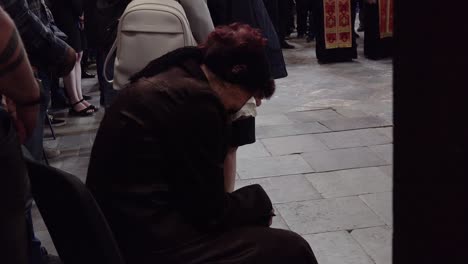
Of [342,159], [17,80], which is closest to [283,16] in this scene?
[342,159]

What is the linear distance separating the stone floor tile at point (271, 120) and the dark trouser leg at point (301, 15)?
5.44 metres

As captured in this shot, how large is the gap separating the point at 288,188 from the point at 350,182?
39 centimetres

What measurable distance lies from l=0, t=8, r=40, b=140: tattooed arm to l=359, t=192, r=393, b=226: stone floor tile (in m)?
2.28

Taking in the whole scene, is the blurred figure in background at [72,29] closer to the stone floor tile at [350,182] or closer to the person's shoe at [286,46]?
the stone floor tile at [350,182]

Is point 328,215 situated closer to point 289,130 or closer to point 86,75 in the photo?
point 289,130

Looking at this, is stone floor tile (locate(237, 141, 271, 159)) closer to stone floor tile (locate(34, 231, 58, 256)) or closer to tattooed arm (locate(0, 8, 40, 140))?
stone floor tile (locate(34, 231, 58, 256))

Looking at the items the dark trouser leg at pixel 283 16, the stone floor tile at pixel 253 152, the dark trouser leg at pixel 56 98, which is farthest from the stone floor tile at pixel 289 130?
the dark trouser leg at pixel 283 16

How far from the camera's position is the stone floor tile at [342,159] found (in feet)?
14.6

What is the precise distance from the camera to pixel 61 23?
6000 mm

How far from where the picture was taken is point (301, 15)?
1112 centimetres

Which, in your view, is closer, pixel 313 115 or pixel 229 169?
pixel 229 169

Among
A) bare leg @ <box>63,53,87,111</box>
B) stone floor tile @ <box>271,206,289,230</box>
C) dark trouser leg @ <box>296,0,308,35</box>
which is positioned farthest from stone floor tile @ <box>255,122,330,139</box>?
dark trouser leg @ <box>296,0,308,35</box>
